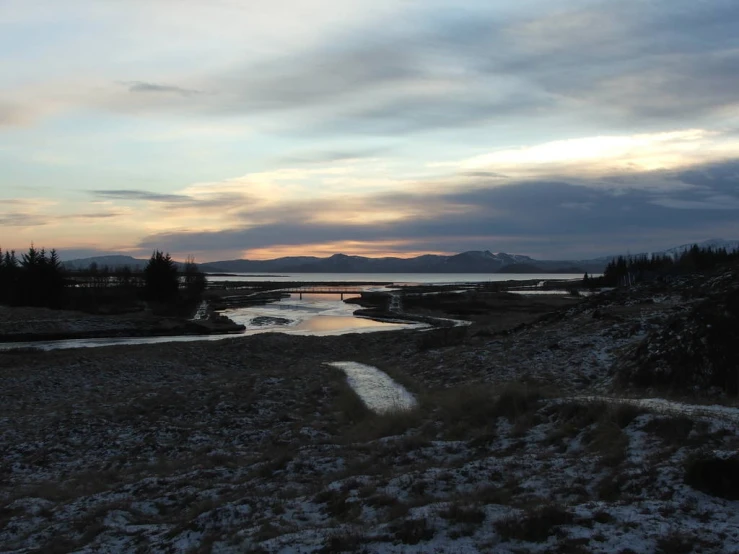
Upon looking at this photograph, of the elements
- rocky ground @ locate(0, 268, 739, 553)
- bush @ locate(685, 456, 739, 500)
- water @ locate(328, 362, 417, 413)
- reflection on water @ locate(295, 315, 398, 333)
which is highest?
bush @ locate(685, 456, 739, 500)

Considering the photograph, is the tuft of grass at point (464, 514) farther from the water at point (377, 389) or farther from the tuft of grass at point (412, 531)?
the water at point (377, 389)

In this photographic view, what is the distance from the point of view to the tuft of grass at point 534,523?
7.70m

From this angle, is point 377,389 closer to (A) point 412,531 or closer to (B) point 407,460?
(B) point 407,460

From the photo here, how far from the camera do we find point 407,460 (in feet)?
42.0

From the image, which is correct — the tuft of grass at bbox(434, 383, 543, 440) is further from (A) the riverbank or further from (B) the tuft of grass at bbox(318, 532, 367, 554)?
(A) the riverbank

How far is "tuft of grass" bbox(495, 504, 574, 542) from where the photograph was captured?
7695mm

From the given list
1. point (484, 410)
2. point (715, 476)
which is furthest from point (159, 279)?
point (715, 476)

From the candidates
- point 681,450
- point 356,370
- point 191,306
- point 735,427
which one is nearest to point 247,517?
point 681,450

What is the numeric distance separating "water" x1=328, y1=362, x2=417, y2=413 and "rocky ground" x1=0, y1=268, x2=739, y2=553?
772 millimetres

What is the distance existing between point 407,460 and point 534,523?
5.14 metres

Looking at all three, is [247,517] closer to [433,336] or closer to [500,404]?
[500,404]

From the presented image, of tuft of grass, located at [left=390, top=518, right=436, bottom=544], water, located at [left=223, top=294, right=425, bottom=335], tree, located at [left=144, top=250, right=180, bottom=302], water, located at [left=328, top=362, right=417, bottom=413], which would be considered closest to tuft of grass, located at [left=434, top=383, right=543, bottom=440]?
water, located at [left=328, top=362, right=417, bottom=413]

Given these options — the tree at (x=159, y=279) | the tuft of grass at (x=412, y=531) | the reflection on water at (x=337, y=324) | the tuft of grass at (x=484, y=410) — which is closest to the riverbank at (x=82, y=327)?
the reflection on water at (x=337, y=324)

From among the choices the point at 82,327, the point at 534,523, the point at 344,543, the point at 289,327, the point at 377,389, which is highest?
the point at 534,523
